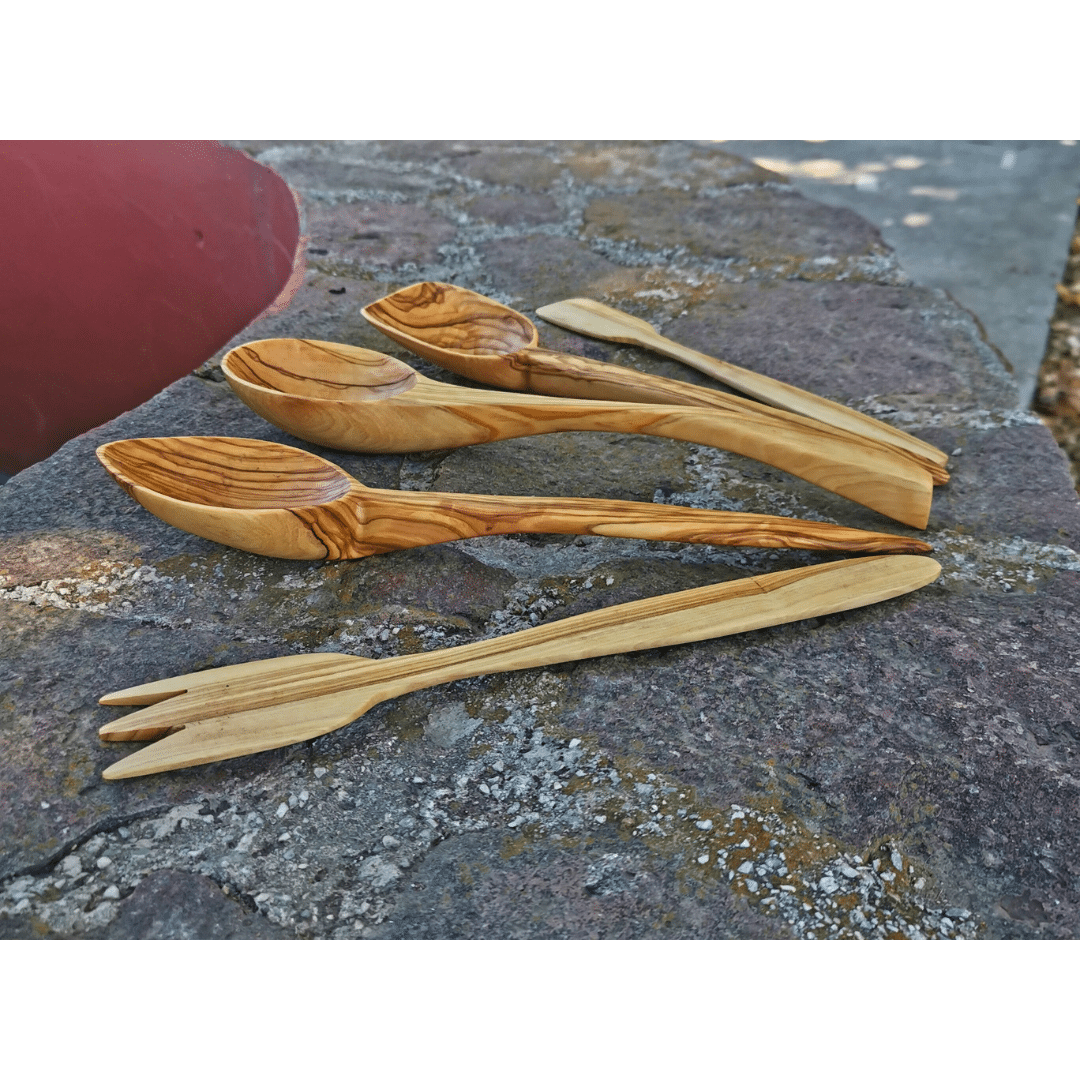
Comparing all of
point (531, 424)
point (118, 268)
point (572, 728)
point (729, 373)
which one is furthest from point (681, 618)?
point (118, 268)

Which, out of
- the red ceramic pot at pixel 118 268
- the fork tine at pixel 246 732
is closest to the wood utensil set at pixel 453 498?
the fork tine at pixel 246 732

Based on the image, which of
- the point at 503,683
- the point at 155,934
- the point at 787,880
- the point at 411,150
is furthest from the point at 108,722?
the point at 411,150

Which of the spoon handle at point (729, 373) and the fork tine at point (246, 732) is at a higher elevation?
the spoon handle at point (729, 373)

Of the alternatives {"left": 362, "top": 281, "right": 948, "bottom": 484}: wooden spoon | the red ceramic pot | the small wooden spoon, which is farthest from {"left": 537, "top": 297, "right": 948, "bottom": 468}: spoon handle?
the red ceramic pot

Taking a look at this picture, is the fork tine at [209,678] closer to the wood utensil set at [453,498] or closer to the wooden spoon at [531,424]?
the wood utensil set at [453,498]

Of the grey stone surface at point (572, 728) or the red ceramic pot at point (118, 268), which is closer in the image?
the grey stone surface at point (572, 728)

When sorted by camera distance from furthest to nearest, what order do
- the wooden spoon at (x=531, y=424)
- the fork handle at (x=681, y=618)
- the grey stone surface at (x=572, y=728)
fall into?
the wooden spoon at (x=531, y=424) < the fork handle at (x=681, y=618) < the grey stone surface at (x=572, y=728)

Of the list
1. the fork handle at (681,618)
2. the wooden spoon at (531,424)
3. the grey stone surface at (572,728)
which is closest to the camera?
the grey stone surface at (572,728)
